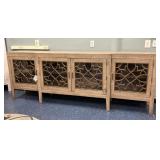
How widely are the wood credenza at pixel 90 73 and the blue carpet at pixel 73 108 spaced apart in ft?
0.45

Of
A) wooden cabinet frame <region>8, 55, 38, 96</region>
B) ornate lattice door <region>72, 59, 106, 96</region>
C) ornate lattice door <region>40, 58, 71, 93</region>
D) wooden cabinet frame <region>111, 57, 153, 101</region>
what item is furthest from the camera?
wooden cabinet frame <region>8, 55, 38, 96</region>

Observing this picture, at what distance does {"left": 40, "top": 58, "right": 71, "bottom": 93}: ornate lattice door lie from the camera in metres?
2.51

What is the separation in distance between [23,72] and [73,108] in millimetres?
983

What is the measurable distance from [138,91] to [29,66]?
1.61 m

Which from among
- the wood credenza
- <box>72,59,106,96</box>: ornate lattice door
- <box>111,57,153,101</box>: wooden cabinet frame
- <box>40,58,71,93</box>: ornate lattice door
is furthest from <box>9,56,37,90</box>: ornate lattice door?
<box>111,57,153,101</box>: wooden cabinet frame
